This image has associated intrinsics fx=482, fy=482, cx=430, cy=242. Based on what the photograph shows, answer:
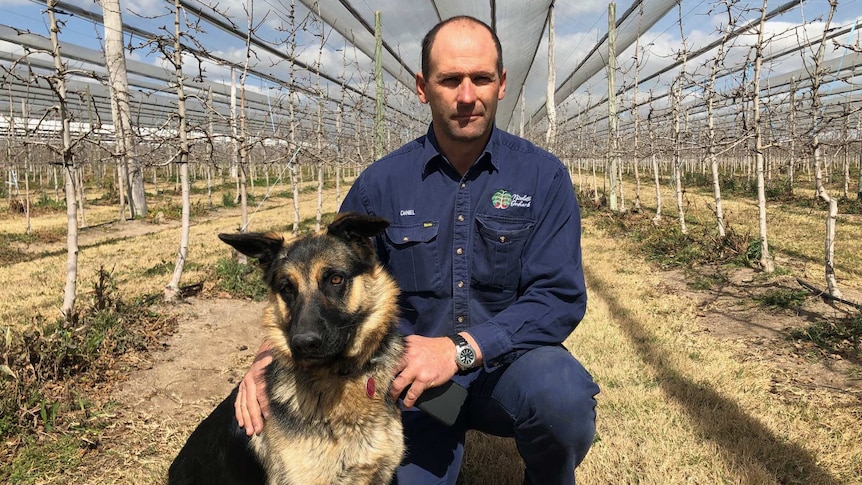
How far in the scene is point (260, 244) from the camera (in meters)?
2.59

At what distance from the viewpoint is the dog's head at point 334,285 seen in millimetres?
2396

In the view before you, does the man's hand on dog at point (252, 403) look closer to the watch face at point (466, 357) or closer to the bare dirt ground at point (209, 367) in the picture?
the watch face at point (466, 357)

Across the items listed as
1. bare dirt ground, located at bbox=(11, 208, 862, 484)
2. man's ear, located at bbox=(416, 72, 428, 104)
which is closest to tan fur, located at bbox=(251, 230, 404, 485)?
man's ear, located at bbox=(416, 72, 428, 104)

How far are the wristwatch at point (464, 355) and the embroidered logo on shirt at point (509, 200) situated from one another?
0.88m

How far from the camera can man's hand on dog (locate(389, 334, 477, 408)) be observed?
2.29 meters

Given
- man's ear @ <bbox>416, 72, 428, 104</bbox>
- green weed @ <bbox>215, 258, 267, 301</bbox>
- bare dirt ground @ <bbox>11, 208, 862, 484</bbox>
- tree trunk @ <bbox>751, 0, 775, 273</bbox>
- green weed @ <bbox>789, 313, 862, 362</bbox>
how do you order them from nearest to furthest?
man's ear @ <bbox>416, 72, 428, 104</bbox>, bare dirt ground @ <bbox>11, 208, 862, 484</bbox>, green weed @ <bbox>789, 313, 862, 362</bbox>, tree trunk @ <bbox>751, 0, 775, 273</bbox>, green weed @ <bbox>215, 258, 267, 301</bbox>

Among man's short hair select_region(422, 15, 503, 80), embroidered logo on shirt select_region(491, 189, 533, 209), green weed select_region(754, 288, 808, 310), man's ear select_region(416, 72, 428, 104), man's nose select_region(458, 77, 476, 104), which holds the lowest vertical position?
green weed select_region(754, 288, 808, 310)

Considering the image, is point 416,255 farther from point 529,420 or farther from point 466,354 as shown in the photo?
point 529,420

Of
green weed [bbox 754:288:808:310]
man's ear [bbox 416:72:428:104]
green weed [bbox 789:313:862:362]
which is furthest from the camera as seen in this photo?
green weed [bbox 754:288:808:310]

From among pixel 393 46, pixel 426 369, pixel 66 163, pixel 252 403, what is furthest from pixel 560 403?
pixel 393 46

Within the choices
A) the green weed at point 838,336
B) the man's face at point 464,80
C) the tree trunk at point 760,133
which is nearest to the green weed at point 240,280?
the man's face at point 464,80

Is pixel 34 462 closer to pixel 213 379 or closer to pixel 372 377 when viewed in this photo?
pixel 213 379

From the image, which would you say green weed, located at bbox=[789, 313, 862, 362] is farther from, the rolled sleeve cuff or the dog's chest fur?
the dog's chest fur

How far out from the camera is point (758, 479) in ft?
10.3
